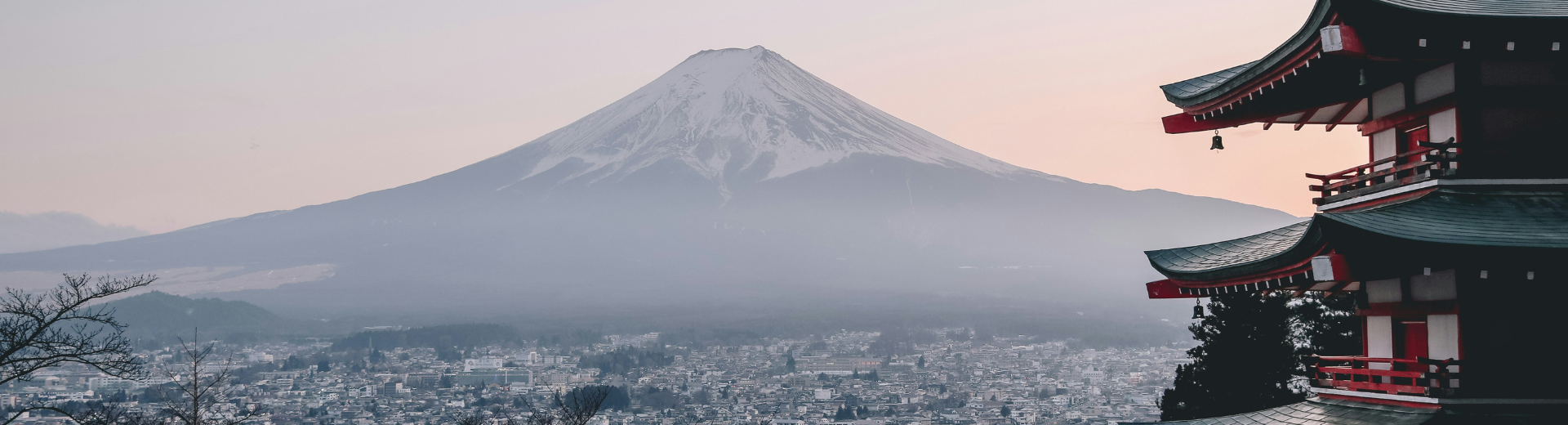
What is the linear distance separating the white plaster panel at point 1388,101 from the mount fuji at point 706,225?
423ft

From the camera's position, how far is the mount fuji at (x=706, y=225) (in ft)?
506

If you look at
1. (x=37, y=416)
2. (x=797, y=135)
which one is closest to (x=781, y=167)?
(x=797, y=135)

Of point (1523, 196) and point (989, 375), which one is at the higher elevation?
point (1523, 196)

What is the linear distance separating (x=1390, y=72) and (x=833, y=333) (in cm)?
10768

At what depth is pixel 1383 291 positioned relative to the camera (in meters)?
12.1

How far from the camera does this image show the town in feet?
219

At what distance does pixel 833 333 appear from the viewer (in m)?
119

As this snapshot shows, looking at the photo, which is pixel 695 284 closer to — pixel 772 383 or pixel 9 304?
pixel 772 383

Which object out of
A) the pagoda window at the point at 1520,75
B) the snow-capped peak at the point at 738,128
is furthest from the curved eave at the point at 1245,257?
the snow-capped peak at the point at 738,128

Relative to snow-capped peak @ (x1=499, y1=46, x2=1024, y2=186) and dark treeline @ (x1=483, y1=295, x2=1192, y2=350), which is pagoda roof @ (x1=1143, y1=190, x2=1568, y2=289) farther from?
snow-capped peak @ (x1=499, y1=46, x2=1024, y2=186)

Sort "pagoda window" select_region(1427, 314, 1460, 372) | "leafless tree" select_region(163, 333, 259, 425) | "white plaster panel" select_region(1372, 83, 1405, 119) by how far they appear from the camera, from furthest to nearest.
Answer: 1. "leafless tree" select_region(163, 333, 259, 425)
2. "white plaster panel" select_region(1372, 83, 1405, 119)
3. "pagoda window" select_region(1427, 314, 1460, 372)

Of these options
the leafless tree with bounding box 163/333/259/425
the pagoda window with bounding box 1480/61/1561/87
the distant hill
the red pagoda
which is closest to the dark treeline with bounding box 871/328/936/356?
the distant hill

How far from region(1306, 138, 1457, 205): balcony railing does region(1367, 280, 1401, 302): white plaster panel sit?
834mm

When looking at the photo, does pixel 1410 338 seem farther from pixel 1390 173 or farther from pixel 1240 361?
pixel 1240 361
